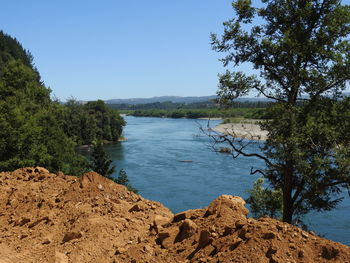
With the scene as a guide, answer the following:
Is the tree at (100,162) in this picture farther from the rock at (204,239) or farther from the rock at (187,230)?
the rock at (204,239)

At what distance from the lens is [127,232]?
25.5ft

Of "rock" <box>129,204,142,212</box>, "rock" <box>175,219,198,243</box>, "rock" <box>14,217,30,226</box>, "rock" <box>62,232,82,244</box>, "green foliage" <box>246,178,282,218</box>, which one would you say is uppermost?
"rock" <box>175,219,198,243</box>

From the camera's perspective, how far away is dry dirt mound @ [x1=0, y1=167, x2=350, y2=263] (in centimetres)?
546

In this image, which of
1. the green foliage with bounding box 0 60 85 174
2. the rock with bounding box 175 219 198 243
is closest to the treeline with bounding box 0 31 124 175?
the green foliage with bounding box 0 60 85 174

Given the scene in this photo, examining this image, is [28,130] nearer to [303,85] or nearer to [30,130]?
[30,130]

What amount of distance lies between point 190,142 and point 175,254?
66.1m

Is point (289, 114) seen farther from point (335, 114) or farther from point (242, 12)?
point (242, 12)

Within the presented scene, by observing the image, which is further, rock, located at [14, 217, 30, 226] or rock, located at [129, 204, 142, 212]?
rock, located at [14, 217, 30, 226]

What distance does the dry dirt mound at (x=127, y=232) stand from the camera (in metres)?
5.46

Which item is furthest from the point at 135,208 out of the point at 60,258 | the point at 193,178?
the point at 193,178

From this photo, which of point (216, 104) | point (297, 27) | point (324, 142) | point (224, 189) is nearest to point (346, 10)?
point (297, 27)

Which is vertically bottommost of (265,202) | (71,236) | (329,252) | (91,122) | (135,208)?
(265,202)

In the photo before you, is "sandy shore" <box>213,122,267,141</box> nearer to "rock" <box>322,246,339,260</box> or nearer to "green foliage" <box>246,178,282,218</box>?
"green foliage" <box>246,178,282,218</box>

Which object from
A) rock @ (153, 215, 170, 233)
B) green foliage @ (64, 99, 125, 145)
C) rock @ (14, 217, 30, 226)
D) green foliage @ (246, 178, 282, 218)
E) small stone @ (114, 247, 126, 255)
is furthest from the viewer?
green foliage @ (64, 99, 125, 145)
